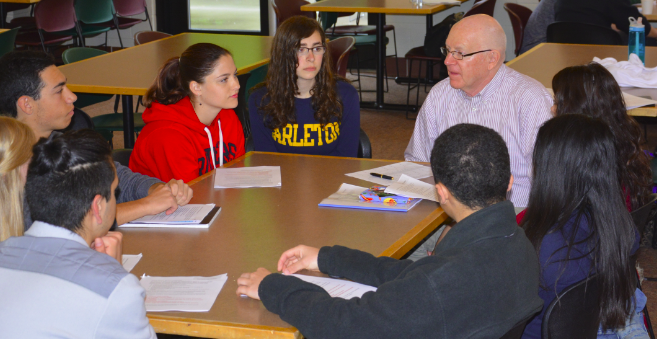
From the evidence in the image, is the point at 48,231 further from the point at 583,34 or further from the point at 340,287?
the point at 583,34

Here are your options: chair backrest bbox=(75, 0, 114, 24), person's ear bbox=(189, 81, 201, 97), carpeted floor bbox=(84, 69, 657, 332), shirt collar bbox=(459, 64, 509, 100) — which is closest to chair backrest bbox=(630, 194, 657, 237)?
shirt collar bbox=(459, 64, 509, 100)

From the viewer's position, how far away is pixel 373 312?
124 cm

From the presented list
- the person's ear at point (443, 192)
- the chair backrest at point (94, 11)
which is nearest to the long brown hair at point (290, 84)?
the person's ear at point (443, 192)

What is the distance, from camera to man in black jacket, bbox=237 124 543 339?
1207 mm

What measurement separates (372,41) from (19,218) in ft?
16.4

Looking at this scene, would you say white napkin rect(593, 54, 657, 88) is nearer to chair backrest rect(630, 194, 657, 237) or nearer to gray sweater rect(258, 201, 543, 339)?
chair backrest rect(630, 194, 657, 237)

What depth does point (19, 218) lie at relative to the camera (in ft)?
4.78

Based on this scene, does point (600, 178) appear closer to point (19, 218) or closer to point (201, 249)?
point (201, 249)

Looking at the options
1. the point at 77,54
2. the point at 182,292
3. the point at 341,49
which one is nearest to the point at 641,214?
the point at 182,292

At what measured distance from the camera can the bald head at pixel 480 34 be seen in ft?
8.43

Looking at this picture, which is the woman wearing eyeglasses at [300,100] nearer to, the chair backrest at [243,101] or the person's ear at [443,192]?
the chair backrest at [243,101]

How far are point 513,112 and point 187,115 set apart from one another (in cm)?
131

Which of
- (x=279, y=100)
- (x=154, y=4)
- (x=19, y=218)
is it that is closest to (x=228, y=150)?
(x=279, y=100)

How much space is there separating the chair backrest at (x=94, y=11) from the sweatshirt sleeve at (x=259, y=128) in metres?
4.41
